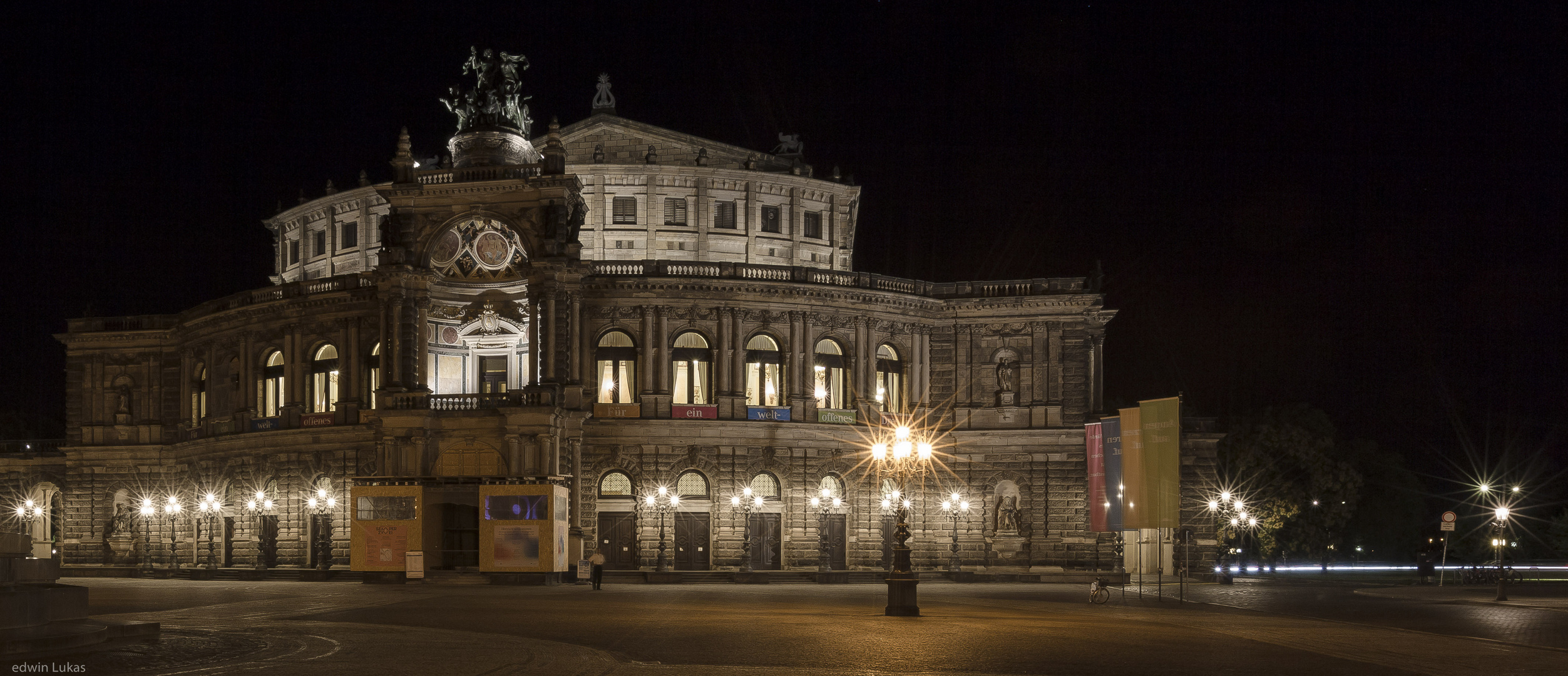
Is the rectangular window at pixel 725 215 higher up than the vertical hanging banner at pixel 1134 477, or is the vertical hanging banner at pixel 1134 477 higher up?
the rectangular window at pixel 725 215

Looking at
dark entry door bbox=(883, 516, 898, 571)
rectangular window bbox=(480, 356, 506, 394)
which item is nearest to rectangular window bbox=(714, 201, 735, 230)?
rectangular window bbox=(480, 356, 506, 394)

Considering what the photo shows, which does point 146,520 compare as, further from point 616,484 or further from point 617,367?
point 617,367

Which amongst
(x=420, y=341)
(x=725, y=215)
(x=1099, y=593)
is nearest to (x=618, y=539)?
(x=420, y=341)

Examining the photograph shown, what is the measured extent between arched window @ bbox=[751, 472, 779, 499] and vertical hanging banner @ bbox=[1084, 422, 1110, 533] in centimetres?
1464

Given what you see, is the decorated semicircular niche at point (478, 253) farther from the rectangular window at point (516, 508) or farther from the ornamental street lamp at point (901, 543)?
the ornamental street lamp at point (901, 543)

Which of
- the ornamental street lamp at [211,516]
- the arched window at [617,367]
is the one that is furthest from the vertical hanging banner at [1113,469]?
the ornamental street lamp at [211,516]

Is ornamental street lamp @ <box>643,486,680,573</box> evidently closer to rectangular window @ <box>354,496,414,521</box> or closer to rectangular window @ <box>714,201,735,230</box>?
rectangular window @ <box>354,496,414,521</box>

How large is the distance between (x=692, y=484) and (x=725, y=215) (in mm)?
15294

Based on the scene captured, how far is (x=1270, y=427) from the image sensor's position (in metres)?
91.7

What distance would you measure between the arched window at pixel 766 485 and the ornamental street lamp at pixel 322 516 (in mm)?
19858

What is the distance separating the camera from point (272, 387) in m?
74.9

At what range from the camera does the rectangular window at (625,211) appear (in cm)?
7581

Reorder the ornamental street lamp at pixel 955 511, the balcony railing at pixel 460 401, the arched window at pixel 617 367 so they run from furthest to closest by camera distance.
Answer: the ornamental street lamp at pixel 955 511, the arched window at pixel 617 367, the balcony railing at pixel 460 401

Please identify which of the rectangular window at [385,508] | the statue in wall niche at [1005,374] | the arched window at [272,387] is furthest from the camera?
the arched window at [272,387]
